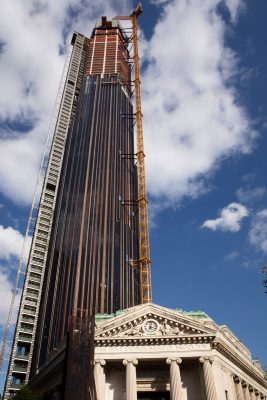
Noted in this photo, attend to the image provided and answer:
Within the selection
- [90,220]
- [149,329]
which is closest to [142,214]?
[90,220]

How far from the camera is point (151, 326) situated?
51.4 metres

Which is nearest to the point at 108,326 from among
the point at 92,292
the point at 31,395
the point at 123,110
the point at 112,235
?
the point at 31,395

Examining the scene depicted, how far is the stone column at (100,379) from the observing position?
4806 centimetres

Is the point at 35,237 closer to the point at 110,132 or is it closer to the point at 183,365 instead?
the point at 110,132

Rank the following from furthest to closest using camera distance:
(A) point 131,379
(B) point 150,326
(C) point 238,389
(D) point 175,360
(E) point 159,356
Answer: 1. (C) point 238,389
2. (B) point 150,326
3. (E) point 159,356
4. (D) point 175,360
5. (A) point 131,379

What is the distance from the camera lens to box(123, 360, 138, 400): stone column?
→ 46.9 metres

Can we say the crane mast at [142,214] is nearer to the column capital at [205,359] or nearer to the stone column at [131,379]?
the stone column at [131,379]

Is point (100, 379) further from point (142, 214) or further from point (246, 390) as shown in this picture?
point (142, 214)

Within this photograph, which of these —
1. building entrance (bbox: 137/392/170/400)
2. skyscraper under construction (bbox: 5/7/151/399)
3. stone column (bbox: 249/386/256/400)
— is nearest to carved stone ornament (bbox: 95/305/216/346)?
building entrance (bbox: 137/392/170/400)


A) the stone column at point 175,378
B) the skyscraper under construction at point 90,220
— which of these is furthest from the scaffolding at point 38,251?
the stone column at point 175,378

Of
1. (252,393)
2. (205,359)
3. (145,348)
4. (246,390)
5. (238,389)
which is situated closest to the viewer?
(205,359)

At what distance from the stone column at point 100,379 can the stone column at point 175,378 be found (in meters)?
7.88

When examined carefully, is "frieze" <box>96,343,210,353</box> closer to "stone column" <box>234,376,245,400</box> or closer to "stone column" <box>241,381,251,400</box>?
"stone column" <box>234,376,245,400</box>

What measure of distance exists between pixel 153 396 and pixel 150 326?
901 cm
